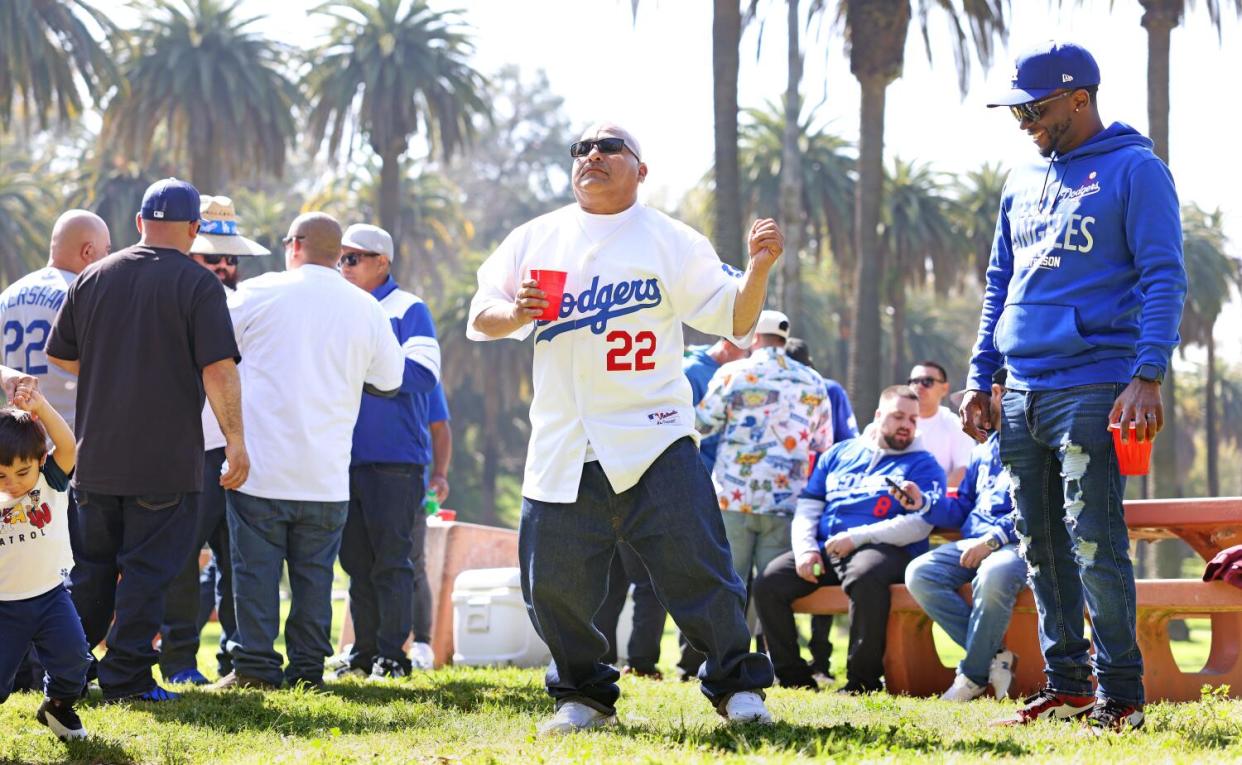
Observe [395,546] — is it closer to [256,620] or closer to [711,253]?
[256,620]

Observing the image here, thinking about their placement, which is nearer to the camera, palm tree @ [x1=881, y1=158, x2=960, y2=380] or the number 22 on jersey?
the number 22 on jersey

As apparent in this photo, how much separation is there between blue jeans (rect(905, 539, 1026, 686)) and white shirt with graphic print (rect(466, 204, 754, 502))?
2.84 metres

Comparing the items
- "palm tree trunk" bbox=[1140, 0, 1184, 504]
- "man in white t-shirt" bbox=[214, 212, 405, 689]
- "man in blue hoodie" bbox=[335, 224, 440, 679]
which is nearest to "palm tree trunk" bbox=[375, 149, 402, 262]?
"palm tree trunk" bbox=[1140, 0, 1184, 504]

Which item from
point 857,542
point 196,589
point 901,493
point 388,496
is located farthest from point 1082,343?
point 196,589

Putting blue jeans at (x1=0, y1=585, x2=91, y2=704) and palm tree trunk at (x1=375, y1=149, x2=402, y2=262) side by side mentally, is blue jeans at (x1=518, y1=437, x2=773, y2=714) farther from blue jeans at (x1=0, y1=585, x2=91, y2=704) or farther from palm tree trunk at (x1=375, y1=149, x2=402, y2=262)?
palm tree trunk at (x1=375, y1=149, x2=402, y2=262)

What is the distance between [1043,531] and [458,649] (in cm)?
549

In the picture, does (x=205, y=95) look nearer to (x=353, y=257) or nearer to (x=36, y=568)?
(x=353, y=257)

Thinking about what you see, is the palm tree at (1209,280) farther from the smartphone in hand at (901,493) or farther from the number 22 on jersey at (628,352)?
the number 22 on jersey at (628,352)

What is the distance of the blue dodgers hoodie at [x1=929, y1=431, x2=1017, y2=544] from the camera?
7770 millimetres

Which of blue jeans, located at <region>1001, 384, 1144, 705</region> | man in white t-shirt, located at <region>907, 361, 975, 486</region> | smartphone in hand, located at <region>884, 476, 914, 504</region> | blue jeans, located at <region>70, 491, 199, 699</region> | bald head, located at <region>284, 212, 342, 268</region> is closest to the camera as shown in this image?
blue jeans, located at <region>1001, 384, 1144, 705</region>

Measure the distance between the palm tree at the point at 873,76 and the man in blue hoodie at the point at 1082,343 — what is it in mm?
16733

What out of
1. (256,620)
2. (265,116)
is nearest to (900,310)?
(265,116)

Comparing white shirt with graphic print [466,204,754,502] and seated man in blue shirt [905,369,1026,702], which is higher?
white shirt with graphic print [466,204,754,502]

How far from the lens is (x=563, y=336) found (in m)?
5.26
